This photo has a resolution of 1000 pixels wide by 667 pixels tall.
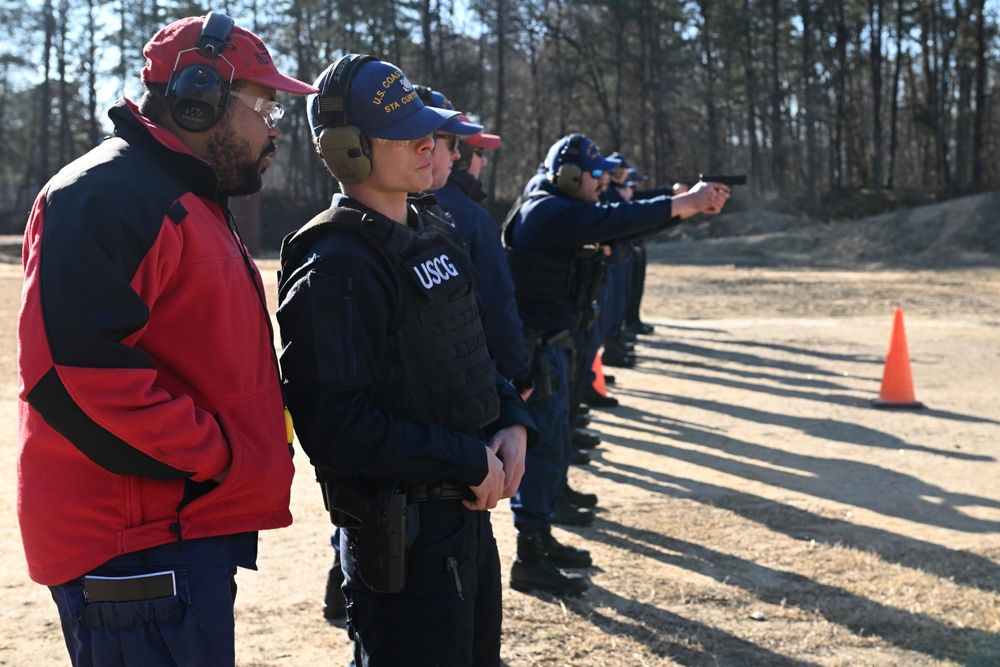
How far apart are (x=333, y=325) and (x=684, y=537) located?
3892 mm

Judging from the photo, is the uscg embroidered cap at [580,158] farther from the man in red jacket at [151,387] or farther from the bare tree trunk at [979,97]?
the bare tree trunk at [979,97]

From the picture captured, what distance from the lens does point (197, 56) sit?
2527 mm

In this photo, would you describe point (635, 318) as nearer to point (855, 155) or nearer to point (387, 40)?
point (387, 40)

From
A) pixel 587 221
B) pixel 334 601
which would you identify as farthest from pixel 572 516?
pixel 334 601

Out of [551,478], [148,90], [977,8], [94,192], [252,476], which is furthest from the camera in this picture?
[977,8]

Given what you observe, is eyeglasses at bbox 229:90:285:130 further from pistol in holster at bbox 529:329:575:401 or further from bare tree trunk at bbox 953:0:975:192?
bare tree trunk at bbox 953:0:975:192

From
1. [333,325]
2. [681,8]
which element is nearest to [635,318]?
[333,325]

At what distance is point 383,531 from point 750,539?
3.72m

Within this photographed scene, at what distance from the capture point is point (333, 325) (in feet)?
8.47

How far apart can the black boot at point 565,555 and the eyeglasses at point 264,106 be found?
322 cm

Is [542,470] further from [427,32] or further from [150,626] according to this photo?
[427,32]

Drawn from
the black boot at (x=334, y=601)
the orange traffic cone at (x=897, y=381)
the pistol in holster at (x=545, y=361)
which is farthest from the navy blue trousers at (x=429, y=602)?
the orange traffic cone at (x=897, y=381)

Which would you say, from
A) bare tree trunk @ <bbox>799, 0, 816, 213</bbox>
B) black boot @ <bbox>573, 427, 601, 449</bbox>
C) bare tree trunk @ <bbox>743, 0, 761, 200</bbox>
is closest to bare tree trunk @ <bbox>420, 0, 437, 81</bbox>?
bare tree trunk @ <bbox>743, 0, 761, 200</bbox>

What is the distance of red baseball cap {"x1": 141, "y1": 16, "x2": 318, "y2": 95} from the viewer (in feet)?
8.29
